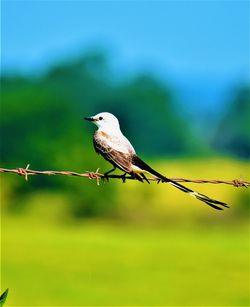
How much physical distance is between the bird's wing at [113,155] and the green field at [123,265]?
2101 centimetres

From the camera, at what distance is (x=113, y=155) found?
6.83 m

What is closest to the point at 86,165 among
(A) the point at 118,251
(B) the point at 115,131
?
(A) the point at 118,251

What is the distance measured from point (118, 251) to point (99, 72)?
39.8 m

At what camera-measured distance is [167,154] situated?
276ft

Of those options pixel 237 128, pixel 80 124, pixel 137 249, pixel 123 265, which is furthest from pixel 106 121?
pixel 237 128

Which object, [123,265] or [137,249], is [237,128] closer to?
[137,249]

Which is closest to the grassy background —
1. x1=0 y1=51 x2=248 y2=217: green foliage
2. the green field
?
the green field

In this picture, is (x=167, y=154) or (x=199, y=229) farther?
(x=167, y=154)

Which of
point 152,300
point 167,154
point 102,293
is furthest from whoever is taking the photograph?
point 167,154

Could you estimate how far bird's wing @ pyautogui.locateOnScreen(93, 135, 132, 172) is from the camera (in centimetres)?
664

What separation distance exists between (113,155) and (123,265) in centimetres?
4102

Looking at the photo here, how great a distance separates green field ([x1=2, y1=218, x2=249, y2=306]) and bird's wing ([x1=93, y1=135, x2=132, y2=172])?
21.0m

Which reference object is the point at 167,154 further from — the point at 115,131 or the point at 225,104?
the point at 115,131

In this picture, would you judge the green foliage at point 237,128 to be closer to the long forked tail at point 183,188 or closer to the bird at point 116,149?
the bird at point 116,149
